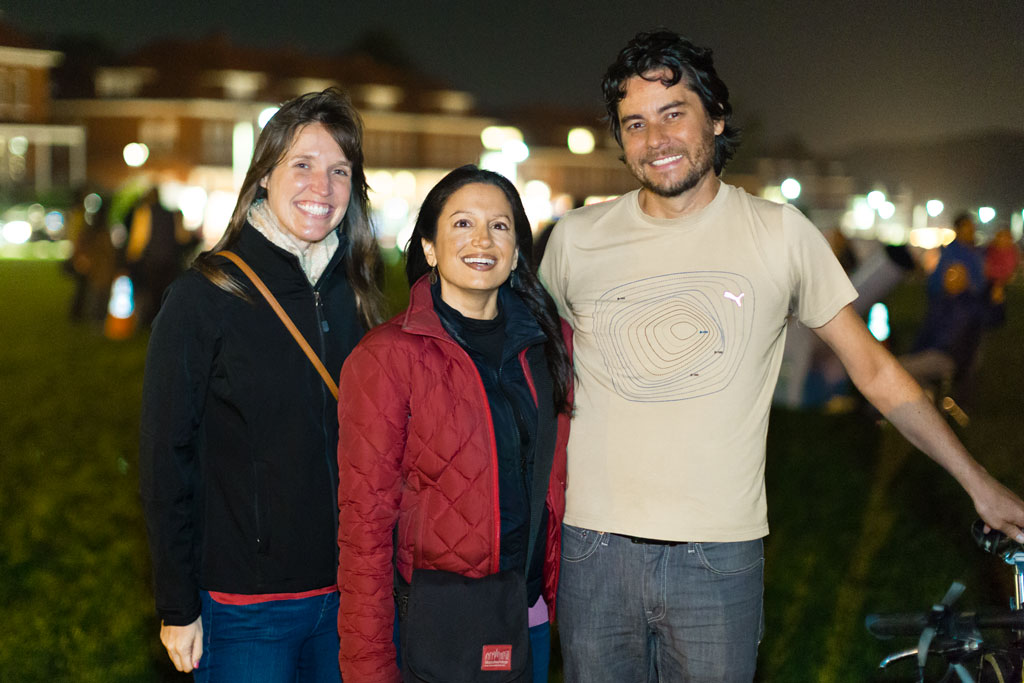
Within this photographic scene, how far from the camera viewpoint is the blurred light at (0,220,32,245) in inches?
1684

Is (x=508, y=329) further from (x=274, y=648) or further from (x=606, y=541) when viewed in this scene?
(x=274, y=648)

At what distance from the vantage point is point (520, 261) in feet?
9.94

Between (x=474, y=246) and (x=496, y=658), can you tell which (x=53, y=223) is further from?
(x=496, y=658)

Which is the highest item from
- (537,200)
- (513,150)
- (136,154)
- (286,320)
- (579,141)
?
(579,141)

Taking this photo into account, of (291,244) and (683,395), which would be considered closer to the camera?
(683,395)

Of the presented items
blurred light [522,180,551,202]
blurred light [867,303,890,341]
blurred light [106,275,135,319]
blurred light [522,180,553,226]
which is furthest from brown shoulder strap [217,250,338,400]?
blurred light [522,180,551,202]

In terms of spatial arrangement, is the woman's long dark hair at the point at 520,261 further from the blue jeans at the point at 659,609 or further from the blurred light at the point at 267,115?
the blurred light at the point at 267,115

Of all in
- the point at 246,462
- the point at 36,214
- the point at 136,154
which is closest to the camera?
the point at 246,462

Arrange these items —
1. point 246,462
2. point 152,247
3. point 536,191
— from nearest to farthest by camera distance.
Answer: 1. point 246,462
2. point 152,247
3. point 536,191

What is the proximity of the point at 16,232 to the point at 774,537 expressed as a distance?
4267cm

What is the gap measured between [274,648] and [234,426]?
63cm

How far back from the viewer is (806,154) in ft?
331

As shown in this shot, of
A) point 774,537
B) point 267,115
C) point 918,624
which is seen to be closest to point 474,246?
point 918,624

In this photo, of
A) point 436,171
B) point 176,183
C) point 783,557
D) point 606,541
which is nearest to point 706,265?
point 606,541
